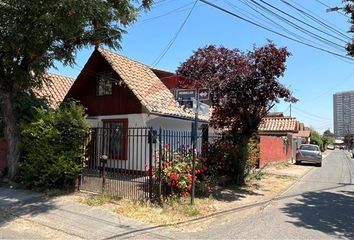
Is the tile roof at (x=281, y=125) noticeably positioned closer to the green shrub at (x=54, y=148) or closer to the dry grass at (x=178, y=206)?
the dry grass at (x=178, y=206)

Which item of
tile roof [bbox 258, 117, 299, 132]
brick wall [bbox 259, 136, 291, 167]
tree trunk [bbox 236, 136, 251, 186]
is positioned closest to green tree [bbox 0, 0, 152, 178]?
tree trunk [bbox 236, 136, 251, 186]

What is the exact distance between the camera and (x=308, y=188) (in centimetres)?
1678

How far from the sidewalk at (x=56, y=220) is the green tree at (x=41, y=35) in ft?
9.62

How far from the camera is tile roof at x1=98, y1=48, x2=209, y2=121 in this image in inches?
631

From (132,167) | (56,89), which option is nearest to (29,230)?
(132,167)

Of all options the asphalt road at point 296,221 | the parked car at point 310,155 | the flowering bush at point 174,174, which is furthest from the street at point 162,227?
the parked car at point 310,155

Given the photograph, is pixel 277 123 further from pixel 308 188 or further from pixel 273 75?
pixel 273 75

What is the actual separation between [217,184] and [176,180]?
4308 millimetres

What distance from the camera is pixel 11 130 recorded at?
42.8 feet

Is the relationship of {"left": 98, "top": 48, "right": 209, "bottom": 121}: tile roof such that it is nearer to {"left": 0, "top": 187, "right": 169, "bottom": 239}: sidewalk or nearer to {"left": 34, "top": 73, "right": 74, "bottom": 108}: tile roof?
{"left": 34, "top": 73, "right": 74, "bottom": 108}: tile roof

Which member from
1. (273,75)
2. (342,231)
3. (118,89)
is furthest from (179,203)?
(118,89)

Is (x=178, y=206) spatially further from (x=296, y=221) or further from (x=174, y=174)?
(x=296, y=221)

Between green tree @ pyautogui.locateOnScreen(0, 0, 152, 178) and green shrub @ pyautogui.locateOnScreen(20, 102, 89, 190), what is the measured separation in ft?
4.10

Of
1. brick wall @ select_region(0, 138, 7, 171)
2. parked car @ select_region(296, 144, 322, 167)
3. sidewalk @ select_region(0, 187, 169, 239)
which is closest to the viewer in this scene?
sidewalk @ select_region(0, 187, 169, 239)
